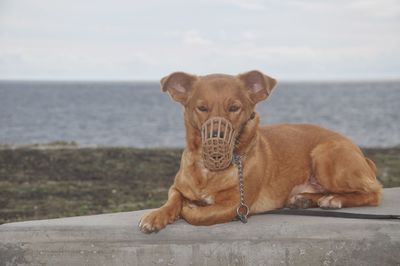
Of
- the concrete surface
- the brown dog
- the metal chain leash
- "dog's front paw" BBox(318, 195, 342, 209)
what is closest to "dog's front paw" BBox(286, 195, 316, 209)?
the brown dog

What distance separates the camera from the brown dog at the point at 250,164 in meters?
5.13

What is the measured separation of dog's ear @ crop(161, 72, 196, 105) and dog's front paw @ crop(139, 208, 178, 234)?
1012 millimetres

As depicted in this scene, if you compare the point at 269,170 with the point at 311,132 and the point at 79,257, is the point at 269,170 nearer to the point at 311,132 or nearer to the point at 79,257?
the point at 311,132

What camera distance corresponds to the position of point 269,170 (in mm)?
5934

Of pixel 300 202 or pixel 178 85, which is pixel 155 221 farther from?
pixel 300 202

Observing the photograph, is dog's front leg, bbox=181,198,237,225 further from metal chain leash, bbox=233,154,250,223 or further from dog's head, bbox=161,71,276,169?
dog's head, bbox=161,71,276,169

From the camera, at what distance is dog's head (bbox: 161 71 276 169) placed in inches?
196

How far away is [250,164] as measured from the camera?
219 inches

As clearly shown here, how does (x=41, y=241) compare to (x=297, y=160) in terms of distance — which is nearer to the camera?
(x=41, y=241)

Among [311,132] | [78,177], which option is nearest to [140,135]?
[78,177]

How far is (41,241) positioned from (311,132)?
297cm

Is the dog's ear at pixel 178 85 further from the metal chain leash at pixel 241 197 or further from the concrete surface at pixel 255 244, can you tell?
the concrete surface at pixel 255 244

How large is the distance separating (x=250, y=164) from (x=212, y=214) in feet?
1.93

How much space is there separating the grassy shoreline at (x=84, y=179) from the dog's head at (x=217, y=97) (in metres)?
5.98
